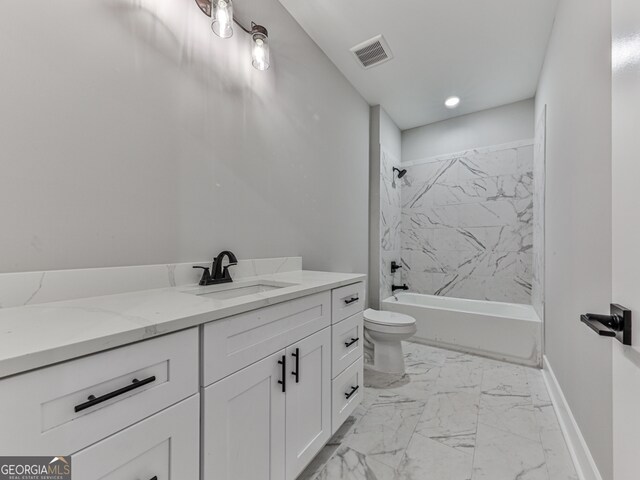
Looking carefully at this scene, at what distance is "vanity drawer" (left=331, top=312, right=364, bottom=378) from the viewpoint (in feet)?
4.51

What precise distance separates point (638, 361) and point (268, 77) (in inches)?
78.6

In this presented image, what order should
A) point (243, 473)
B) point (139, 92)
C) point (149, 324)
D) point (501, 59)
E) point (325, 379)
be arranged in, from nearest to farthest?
point (149, 324)
point (243, 473)
point (139, 92)
point (325, 379)
point (501, 59)

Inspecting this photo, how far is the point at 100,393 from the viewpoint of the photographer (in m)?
0.57

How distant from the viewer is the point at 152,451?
65 cm

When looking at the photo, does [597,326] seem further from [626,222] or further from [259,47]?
[259,47]

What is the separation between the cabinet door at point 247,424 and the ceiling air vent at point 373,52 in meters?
2.36

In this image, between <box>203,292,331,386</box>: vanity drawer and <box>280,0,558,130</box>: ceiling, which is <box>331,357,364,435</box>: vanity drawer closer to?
<box>203,292,331,386</box>: vanity drawer

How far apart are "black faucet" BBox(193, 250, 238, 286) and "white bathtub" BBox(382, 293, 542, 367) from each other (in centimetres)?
211

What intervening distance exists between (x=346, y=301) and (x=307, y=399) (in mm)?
517

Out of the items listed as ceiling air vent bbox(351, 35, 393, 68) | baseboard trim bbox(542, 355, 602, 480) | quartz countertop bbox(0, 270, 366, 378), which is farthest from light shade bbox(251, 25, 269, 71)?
baseboard trim bbox(542, 355, 602, 480)

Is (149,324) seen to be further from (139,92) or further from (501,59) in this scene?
(501,59)

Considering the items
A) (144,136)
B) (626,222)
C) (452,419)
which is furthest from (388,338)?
(144,136)

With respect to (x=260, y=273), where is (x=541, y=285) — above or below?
below

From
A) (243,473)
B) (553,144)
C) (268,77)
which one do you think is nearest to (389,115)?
(553,144)
